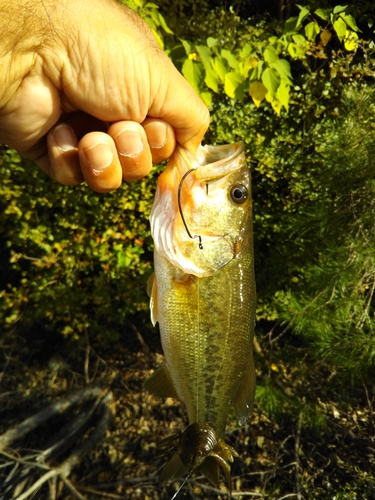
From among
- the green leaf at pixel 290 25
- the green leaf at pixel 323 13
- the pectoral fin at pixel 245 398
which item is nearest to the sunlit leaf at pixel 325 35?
the green leaf at pixel 323 13

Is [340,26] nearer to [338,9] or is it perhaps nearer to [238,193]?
[338,9]

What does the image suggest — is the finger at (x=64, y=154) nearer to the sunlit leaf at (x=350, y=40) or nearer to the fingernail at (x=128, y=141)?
the fingernail at (x=128, y=141)

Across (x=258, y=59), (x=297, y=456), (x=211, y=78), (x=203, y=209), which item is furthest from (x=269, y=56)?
(x=297, y=456)

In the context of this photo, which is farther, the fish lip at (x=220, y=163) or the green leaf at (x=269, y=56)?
the green leaf at (x=269, y=56)

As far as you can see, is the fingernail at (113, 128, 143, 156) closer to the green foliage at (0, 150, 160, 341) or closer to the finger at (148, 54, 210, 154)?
the finger at (148, 54, 210, 154)

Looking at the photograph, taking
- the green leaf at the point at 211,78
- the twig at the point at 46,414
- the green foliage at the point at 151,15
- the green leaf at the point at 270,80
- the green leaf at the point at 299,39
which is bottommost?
the twig at the point at 46,414

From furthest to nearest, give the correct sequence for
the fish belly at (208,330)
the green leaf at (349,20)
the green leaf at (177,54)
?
the green leaf at (349,20), the green leaf at (177,54), the fish belly at (208,330)

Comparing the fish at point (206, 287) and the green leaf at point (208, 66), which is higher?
the green leaf at point (208, 66)

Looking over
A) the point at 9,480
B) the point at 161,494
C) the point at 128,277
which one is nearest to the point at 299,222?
the point at 128,277

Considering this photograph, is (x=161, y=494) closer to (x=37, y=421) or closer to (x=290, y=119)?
(x=37, y=421)
